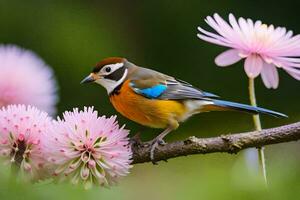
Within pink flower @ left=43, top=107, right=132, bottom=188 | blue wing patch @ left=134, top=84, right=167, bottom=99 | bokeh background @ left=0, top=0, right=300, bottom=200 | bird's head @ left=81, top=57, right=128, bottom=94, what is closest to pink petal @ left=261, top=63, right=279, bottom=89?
pink flower @ left=43, top=107, right=132, bottom=188

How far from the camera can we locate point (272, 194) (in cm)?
40

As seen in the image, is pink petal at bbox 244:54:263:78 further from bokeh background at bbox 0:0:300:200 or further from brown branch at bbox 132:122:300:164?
bokeh background at bbox 0:0:300:200

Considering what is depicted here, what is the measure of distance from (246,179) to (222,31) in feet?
1.17

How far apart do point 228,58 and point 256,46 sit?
0.12ft

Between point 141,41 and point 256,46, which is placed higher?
point 141,41

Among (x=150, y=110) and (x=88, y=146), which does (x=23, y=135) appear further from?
(x=150, y=110)

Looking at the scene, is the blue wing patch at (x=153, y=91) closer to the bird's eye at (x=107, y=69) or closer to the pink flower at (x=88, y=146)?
the bird's eye at (x=107, y=69)

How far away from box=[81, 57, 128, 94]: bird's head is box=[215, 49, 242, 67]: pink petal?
0.43 m

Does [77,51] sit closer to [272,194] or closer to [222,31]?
[222,31]

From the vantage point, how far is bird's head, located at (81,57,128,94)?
1.28 m

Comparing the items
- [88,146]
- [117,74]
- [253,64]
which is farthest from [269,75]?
[117,74]

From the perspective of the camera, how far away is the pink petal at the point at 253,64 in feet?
2.71

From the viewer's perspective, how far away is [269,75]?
33.3 inches

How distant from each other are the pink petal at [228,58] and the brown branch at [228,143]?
0.09 m
